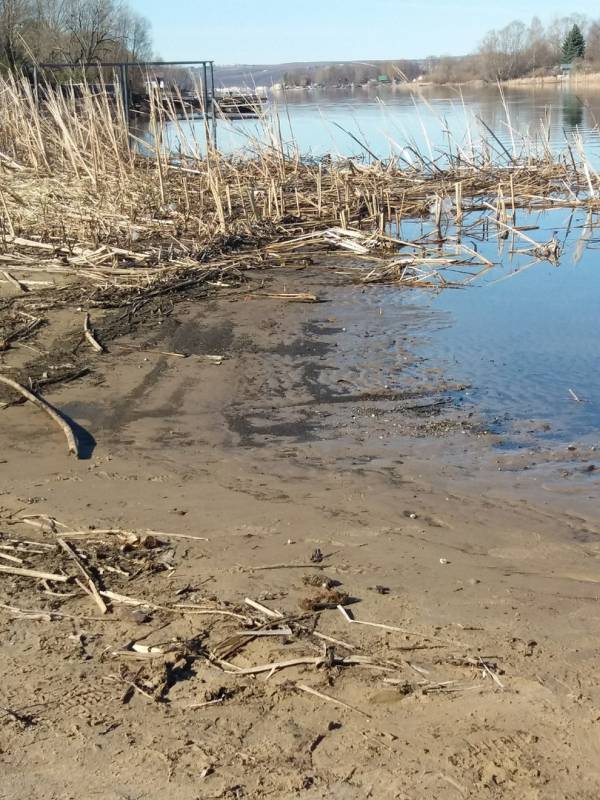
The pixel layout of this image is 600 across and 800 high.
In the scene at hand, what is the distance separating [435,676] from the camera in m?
2.75

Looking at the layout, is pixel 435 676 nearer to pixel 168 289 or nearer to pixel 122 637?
pixel 122 637

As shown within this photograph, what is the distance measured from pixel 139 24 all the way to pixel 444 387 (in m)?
68.7

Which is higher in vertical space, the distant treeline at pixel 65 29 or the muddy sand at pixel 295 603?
the distant treeline at pixel 65 29

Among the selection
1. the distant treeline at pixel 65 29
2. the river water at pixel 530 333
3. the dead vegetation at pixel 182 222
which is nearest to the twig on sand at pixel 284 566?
the river water at pixel 530 333

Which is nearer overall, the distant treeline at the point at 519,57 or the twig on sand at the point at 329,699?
the twig on sand at the point at 329,699

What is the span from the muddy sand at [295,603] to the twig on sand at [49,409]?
0.07 meters

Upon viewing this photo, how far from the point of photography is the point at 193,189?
44.2 ft

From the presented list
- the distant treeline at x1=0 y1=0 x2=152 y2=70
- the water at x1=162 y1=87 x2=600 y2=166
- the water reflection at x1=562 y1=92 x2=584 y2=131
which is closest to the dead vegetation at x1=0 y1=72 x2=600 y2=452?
the water at x1=162 y1=87 x2=600 y2=166

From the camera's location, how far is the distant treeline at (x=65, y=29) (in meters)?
39.6

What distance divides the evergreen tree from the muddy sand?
7726 cm

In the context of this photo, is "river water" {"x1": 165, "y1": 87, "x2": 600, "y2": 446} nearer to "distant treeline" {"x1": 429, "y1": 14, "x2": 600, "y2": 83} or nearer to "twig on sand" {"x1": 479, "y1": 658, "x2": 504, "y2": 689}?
"twig on sand" {"x1": 479, "y1": 658, "x2": 504, "y2": 689}

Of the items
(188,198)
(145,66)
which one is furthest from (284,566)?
(145,66)

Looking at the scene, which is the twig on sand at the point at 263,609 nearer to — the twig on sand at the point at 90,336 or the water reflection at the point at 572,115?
the twig on sand at the point at 90,336

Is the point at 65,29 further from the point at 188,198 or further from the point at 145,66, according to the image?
the point at 188,198
